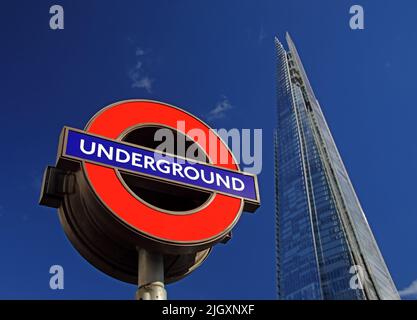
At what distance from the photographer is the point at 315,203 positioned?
133000mm

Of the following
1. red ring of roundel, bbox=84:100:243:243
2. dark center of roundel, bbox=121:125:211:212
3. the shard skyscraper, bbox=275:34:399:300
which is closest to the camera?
red ring of roundel, bbox=84:100:243:243

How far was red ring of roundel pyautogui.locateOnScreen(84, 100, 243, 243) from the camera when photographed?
222 inches

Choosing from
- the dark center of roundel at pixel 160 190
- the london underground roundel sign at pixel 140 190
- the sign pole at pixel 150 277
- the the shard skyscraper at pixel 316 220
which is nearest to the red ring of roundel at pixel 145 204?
the london underground roundel sign at pixel 140 190

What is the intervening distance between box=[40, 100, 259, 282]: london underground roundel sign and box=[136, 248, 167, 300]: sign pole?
0.15 m

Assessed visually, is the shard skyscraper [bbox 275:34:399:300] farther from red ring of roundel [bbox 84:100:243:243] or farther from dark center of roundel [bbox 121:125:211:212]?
red ring of roundel [bbox 84:100:243:243]

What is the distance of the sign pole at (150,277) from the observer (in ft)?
18.2

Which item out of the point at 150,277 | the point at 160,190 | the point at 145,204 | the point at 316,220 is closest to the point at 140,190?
the point at 160,190

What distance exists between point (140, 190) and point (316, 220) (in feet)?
416

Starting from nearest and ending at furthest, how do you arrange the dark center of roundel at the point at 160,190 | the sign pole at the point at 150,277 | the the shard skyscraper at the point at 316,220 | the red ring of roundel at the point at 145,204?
the sign pole at the point at 150,277
the red ring of roundel at the point at 145,204
the dark center of roundel at the point at 160,190
the the shard skyscraper at the point at 316,220

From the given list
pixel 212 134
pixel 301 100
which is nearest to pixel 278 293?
pixel 301 100

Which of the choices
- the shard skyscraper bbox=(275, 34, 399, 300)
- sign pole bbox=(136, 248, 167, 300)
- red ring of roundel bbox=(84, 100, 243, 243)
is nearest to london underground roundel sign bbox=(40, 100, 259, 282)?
red ring of roundel bbox=(84, 100, 243, 243)

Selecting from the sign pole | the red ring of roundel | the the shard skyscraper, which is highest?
the the shard skyscraper

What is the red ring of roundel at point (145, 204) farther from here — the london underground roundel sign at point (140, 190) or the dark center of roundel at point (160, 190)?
the dark center of roundel at point (160, 190)

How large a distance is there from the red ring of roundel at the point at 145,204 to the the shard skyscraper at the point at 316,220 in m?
101
